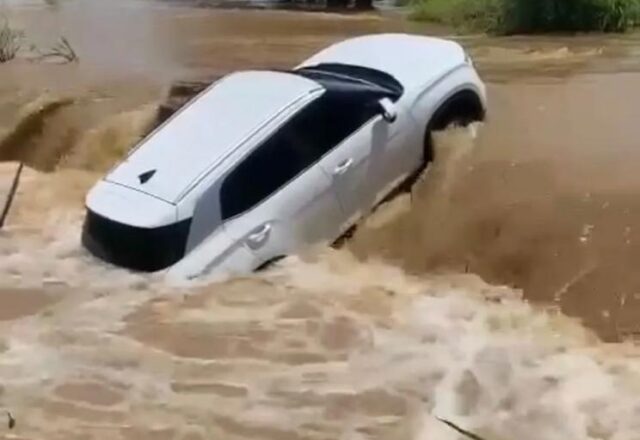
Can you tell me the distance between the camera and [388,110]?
9.42m

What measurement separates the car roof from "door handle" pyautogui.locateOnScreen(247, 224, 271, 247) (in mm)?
524

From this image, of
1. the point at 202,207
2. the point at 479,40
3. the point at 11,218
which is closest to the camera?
the point at 202,207

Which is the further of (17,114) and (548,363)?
(17,114)

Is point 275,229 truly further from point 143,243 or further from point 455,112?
point 455,112

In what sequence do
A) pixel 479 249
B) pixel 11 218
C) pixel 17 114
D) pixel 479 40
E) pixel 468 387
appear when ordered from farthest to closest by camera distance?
pixel 479 40 < pixel 17 114 < pixel 11 218 < pixel 479 249 < pixel 468 387

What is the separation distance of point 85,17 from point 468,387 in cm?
1774

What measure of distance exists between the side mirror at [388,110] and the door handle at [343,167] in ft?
1.53

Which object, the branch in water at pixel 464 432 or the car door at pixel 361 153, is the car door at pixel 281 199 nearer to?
the car door at pixel 361 153

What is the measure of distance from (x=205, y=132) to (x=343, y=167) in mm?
1005

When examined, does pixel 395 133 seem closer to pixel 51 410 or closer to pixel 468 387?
pixel 468 387

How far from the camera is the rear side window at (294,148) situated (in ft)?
28.5

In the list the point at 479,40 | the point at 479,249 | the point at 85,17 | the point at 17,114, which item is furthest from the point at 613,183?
the point at 85,17

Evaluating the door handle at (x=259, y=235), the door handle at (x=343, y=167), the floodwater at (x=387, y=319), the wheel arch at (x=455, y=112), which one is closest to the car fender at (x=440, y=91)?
the wheel arch at (x=455, y=112)

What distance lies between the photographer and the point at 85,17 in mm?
23734
